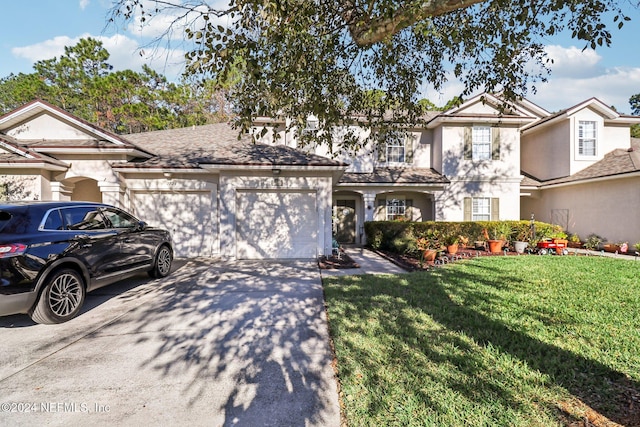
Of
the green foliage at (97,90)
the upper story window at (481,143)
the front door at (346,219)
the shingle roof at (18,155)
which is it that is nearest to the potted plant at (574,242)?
the upper story window at (481,143)

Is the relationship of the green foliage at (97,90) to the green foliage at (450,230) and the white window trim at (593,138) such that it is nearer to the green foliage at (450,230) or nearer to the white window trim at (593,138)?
the green foliage at (450,230)

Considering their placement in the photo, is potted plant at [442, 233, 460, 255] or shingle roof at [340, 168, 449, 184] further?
shingle roof at [340, 168, 449, 184]

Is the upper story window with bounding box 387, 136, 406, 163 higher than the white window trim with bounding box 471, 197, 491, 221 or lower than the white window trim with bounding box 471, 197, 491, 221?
higher

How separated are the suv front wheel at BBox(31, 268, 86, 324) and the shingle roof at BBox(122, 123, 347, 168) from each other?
4.53m

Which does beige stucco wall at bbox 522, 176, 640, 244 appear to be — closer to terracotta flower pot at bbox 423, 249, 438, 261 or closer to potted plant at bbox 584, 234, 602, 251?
potted plant at bbox 584, 234, 602, 251

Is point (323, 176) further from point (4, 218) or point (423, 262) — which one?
point (4, 218)

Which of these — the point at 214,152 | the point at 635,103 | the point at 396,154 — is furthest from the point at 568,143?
the point at 635,103

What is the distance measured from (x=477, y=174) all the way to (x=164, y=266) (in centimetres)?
1369

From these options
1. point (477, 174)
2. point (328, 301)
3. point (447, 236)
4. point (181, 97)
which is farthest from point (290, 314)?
point (181, 97)

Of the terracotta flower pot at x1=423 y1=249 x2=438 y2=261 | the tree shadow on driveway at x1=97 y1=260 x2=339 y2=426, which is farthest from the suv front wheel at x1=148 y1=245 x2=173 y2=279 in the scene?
the terracotta flower pot at x1=423 y1=249 x2=438 y2=261

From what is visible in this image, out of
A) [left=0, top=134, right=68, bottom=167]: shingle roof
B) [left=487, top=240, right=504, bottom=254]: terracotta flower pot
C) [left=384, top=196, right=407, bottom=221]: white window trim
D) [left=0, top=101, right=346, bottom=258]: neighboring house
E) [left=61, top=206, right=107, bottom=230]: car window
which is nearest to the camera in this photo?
[left=61, top=206, right=107, bottom=230]: car window

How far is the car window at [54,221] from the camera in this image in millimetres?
4530

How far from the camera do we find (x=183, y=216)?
32.6ft

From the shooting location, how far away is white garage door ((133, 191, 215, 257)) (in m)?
9.93
